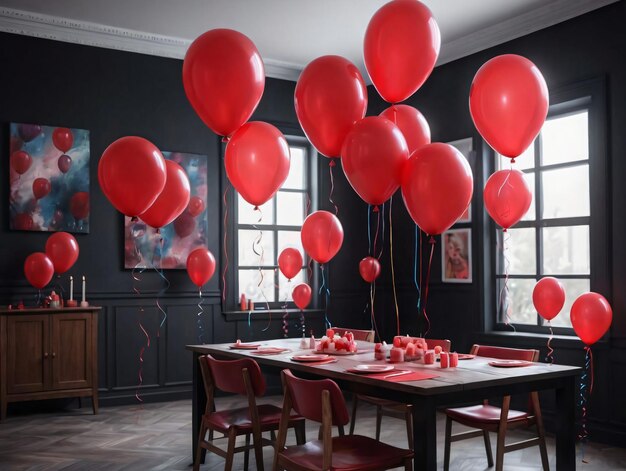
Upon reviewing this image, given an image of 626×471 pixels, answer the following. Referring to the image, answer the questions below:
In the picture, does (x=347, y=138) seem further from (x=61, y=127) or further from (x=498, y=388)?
(x=61, y=127)

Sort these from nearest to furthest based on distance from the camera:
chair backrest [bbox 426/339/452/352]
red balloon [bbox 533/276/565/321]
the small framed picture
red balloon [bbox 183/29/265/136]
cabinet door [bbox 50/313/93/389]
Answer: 1. red balloon [bbox 183/29/265/136]
2. chair backrest [bbox 426/339/452/352]
3. red balloon [bbox 533/276/565/321]
4. cabinet door [bbox 50/313/93/389]
5. the small framed picture

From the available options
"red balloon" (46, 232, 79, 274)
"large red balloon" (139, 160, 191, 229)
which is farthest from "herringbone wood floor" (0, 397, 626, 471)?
"large red balloon" (139, 160, 191, 229)

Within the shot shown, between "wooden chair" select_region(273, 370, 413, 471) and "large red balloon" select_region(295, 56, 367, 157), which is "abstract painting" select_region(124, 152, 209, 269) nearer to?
"large red balloon" select_region(295, 56, 367, 157)

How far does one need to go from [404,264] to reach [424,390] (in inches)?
182

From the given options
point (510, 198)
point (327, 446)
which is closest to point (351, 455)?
point (327, 446)

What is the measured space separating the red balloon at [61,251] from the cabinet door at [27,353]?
1.52 feet

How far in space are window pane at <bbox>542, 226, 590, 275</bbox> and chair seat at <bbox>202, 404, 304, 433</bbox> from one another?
3068 millimetres

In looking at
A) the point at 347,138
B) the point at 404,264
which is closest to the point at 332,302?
the point at 404,264

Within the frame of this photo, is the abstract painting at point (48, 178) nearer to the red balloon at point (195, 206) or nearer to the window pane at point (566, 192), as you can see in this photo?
the red balloon at point (195, 206)

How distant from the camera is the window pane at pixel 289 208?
807 centimetres

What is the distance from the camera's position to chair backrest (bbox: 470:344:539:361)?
170 inches

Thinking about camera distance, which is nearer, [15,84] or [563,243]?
[563,243]

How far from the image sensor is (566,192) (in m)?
6.10

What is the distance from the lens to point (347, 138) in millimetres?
3738
